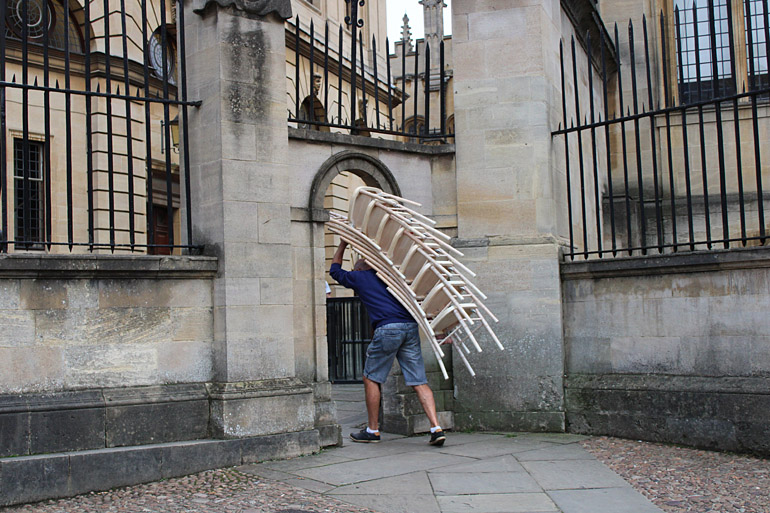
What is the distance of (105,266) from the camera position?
6.38m

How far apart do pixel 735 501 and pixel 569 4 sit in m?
6.49

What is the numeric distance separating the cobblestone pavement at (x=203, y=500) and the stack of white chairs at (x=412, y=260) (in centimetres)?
180

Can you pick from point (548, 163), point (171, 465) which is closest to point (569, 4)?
point (548, 163)

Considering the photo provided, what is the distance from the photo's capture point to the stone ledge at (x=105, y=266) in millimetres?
6039

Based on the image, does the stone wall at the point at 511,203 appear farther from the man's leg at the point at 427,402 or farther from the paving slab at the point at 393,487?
the paving slab at the point at 393,487

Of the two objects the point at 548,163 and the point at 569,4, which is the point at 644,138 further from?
the point at 548,163

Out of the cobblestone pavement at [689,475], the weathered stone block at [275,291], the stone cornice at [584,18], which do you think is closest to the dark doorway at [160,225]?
the stone cornice at [584,18]

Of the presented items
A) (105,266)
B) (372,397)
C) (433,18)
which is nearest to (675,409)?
(372,397)

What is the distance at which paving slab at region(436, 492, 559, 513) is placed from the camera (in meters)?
5.26

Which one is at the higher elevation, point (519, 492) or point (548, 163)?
point (548, 163)

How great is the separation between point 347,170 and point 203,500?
12.1 feet

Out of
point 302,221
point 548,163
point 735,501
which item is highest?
point 548,163

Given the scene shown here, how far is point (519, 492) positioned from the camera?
5.71 meters

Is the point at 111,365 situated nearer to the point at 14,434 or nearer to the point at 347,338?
the point at 14,434
